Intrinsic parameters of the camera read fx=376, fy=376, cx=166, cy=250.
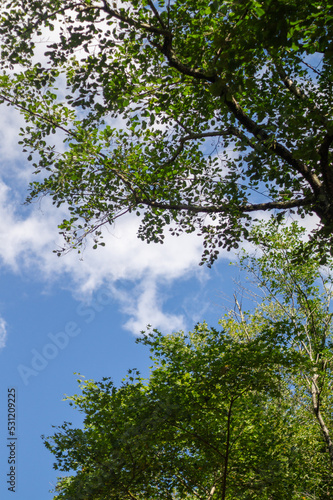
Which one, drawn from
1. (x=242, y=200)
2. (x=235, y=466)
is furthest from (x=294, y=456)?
(x=242, y=200)

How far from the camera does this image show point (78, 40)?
19.8 ft

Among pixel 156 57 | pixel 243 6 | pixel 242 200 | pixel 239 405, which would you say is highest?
pixel 156 57

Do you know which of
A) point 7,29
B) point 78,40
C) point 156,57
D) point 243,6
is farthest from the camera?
point 156,57

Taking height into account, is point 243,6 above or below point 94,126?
below

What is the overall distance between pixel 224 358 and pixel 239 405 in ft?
5.37

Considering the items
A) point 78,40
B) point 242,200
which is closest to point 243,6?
point 78,40

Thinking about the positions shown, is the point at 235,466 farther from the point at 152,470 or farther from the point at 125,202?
the point at 125,202

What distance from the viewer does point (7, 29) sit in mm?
6531

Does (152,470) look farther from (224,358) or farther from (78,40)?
(78,40)

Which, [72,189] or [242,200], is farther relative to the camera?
[72,189]

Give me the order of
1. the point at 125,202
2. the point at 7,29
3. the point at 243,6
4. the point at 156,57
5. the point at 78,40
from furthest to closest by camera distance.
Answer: the point at 125,202, the point at 156,57, the point at 7,29, the point at 78,40, the point at 243,6

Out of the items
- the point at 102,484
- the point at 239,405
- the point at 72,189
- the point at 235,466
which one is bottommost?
the point at 102,484

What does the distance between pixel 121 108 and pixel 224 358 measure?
18.4 feet

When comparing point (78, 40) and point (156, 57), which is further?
point (156, 57)
